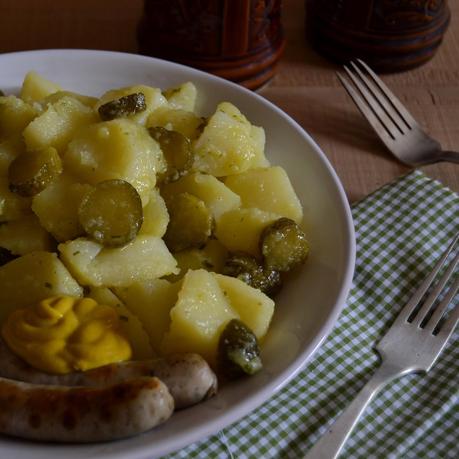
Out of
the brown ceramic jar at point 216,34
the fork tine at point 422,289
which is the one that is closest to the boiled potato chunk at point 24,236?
the fork tine at point 422,289

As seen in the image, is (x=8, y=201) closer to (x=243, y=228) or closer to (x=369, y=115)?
(x=243, y=228)

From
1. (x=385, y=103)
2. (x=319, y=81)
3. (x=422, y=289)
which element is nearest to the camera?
(x=422, y=289)

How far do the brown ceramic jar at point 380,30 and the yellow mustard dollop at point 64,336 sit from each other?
1758 millimetres

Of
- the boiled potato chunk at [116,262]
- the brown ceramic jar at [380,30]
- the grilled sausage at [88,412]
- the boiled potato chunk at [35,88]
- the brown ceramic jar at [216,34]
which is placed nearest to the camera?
the grilled sausage at [88,412]

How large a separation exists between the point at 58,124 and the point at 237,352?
731 millimetres

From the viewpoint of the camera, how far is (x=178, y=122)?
1.86 m

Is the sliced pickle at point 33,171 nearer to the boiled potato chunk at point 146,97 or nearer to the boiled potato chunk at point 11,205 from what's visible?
the boiled potato chunk at point 11,205

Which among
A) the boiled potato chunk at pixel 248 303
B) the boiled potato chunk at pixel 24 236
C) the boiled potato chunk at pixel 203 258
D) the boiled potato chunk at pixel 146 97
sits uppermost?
the boiled potato chunk at pixel 146 97

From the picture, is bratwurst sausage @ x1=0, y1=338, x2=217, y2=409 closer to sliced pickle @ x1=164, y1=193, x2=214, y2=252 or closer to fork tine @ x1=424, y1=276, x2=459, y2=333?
sliced pickle @ x1=164, y1=193, x2=214, y2=252

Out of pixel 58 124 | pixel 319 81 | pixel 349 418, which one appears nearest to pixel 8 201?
pixel 58 124

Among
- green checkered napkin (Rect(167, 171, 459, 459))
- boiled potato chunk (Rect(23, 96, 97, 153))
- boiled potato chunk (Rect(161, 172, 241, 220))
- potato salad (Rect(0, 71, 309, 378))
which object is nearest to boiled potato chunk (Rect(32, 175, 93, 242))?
potato salad (Rect(0, 71, 309, 378))

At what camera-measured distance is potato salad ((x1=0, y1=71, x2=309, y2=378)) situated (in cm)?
148

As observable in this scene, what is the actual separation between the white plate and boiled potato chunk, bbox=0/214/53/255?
47 centimetres

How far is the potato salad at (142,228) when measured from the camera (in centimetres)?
148
